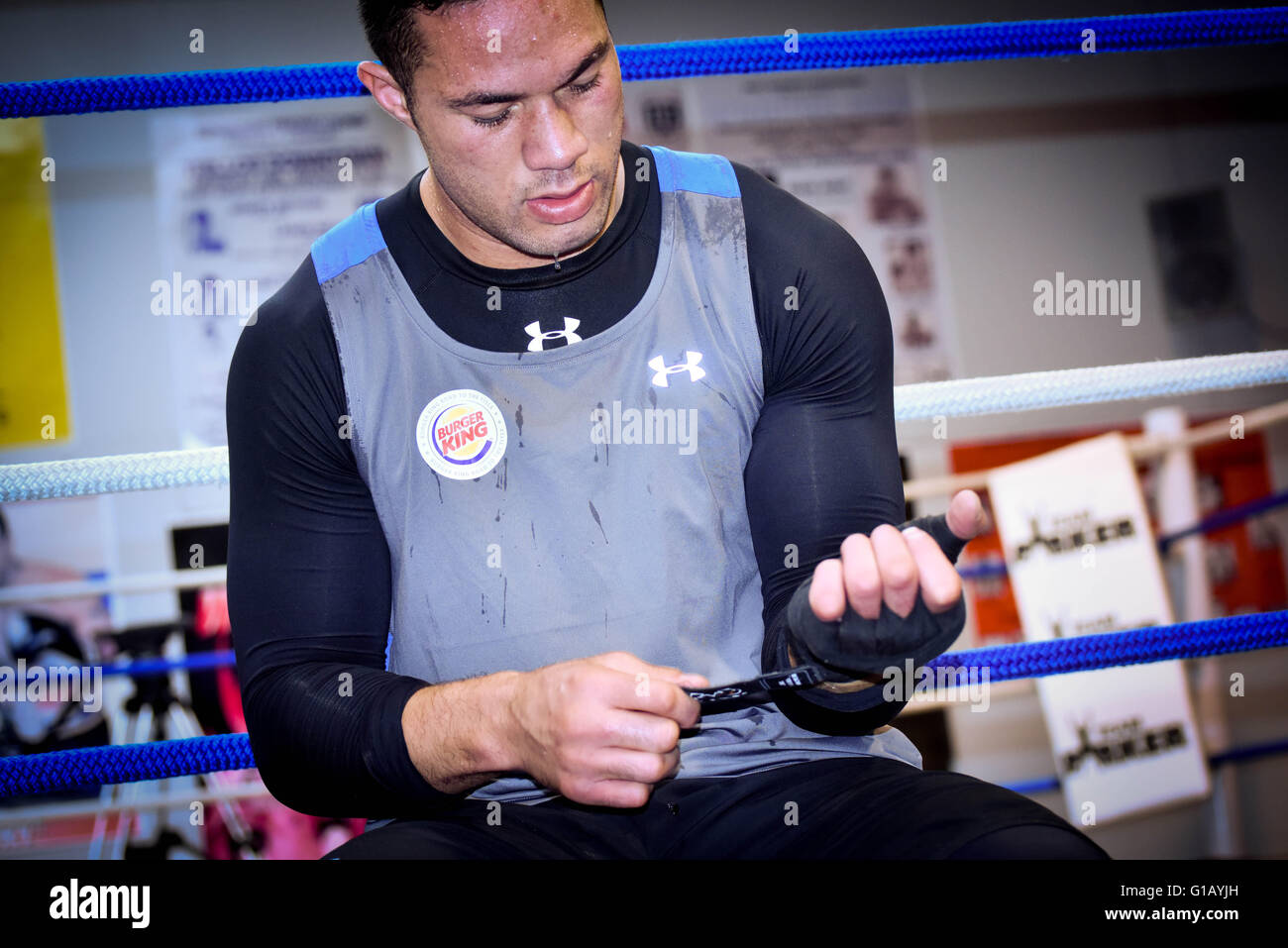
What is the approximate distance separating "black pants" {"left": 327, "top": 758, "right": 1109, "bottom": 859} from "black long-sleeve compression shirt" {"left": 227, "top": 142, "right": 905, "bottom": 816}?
0.17ft

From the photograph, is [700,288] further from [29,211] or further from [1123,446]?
[29,211]

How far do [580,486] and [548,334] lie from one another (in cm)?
17

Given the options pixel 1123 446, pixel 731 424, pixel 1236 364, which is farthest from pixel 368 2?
pixel 1123 446

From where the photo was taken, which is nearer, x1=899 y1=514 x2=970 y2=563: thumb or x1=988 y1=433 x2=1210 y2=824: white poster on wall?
x1=899 y1=514 x2=970 y2=563: thumb

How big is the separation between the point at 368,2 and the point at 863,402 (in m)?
0.64

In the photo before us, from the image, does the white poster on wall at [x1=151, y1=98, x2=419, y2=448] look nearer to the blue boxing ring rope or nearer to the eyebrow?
the blue boxing ring rope

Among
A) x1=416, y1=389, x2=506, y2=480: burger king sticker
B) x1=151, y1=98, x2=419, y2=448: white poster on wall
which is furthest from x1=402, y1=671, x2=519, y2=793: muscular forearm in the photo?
x1=151, y1=98, x2=419, y2=448: white poster on wall

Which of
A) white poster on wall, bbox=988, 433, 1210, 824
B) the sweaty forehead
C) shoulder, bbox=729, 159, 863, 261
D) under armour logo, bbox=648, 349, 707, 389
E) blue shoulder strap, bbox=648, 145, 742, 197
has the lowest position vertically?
white poster on wall, bbox=988, 433, 1210, 824

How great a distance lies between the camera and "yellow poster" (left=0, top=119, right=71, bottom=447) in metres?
2.94

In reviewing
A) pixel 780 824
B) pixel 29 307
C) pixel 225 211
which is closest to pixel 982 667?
pixel 780 824

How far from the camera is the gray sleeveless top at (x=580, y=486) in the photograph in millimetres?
969

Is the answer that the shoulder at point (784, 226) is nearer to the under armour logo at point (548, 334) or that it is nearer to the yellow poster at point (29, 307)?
the under armour logo at point (548, 334)

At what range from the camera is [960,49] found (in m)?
1.16

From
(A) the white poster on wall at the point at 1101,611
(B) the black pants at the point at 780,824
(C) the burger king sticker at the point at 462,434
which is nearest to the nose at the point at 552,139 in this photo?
(C) the burger king sticker at the point at 462,434
